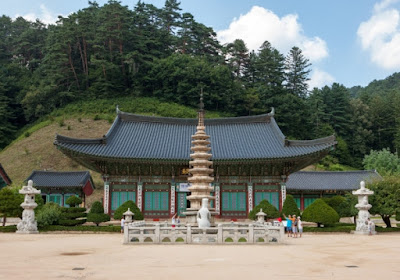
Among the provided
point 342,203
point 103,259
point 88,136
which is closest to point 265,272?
point 103,259

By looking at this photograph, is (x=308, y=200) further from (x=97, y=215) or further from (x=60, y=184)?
(x=60, y=184)

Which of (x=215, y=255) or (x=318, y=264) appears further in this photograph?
(x=215, y=255)

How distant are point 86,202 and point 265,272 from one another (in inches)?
1647

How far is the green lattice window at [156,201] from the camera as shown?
33594 mm

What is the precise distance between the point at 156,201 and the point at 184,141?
678 centimetres

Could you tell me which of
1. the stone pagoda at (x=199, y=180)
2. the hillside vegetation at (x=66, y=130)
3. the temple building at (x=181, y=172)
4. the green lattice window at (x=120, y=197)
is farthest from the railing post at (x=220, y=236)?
the hillside vegetation at (x=66, y=130)

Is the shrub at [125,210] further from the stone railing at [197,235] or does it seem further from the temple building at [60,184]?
the temple building at [60,184]

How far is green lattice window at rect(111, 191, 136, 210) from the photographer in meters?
33.2

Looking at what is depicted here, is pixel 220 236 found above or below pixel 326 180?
below

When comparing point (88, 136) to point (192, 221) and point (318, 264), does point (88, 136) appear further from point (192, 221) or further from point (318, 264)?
point (318, 264)

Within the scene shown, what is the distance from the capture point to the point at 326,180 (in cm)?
4962

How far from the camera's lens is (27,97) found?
72.6 metres

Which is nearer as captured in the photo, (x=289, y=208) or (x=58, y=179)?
(x=289, y=208)

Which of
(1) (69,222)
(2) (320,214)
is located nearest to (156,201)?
(1) (69,222)
